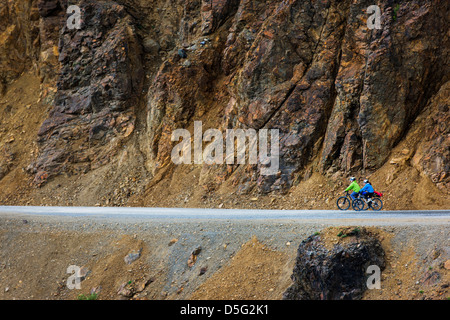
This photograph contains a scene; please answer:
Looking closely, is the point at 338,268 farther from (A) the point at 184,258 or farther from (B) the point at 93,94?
(B) the point at 93,94

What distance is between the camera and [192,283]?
14.3 metres

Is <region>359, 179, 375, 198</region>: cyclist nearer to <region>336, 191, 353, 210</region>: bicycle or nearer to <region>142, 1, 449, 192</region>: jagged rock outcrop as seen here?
<region>336, 191, 353, 210</region>: bicycle

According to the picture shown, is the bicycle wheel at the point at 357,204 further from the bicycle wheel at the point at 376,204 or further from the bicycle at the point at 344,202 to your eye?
the bicycle wheel at the point at 376,204

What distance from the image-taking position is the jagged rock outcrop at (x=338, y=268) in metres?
12.1

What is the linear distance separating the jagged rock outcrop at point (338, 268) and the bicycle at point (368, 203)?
258 inches

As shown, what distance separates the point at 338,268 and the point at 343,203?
8466 mm

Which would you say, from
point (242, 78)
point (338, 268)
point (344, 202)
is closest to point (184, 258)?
point (338, 268)

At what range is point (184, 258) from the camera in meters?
15.4

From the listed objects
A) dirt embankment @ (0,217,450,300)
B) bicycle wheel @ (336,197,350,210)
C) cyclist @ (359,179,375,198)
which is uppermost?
cyclist @ (359,179,375,198)

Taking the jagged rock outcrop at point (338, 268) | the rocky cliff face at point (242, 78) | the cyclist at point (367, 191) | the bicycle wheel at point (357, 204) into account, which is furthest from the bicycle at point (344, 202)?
the jagged rock outcrop at point (338, 268)

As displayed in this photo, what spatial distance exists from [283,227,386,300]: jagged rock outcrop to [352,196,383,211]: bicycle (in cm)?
655

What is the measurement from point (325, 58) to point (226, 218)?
1282 centimetres

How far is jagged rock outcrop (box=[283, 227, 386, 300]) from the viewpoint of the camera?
12.1 m

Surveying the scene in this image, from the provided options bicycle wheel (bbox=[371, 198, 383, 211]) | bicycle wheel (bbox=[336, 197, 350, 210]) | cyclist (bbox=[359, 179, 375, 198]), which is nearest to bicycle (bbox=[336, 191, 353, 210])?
bicycle wheel (bbox=[336, 197, 350, 210])
